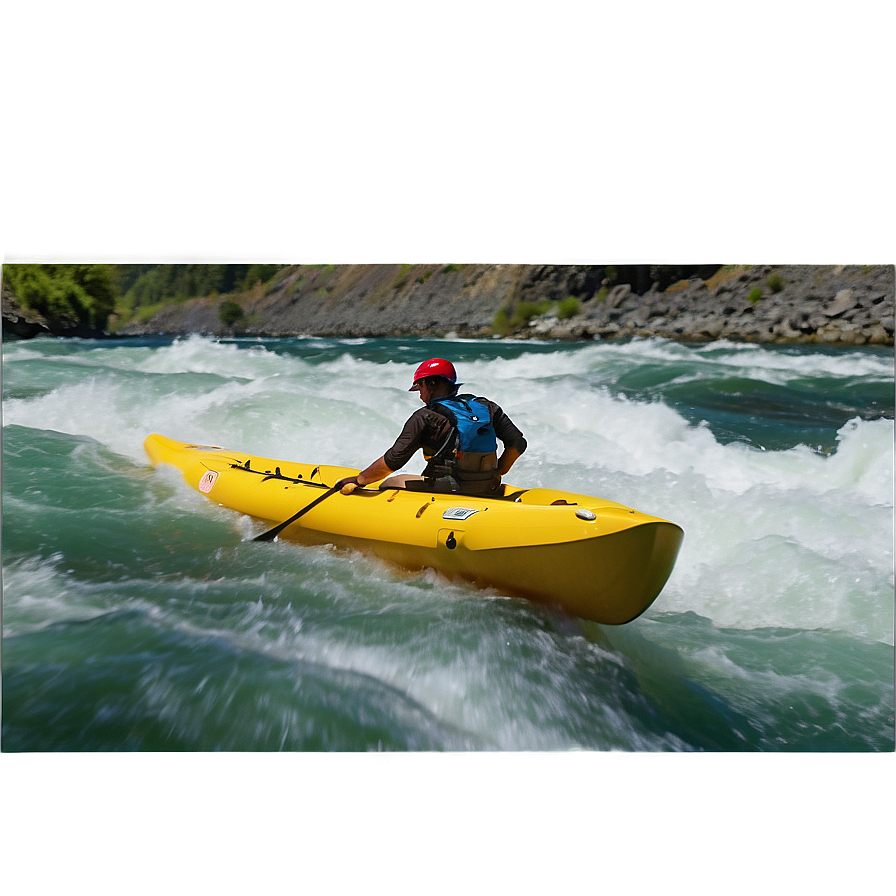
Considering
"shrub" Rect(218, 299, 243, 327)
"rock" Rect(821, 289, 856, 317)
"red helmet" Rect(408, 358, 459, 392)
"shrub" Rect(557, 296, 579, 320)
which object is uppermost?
"shrub" Rect(218, 299, 243, 327)

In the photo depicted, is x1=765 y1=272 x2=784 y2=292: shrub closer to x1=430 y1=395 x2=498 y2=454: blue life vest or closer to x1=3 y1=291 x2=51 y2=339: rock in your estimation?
x1=430 y1=395 x2=498 y2=454: blue life vest

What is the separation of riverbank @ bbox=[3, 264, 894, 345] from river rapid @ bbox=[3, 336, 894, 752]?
0.44ft

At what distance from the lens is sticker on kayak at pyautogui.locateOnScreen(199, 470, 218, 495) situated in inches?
144

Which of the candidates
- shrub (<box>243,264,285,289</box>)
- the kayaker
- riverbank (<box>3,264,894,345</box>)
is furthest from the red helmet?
shrub (<box>243,264,285,289</box>)

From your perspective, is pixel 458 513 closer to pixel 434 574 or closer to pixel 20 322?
pixel 434 574

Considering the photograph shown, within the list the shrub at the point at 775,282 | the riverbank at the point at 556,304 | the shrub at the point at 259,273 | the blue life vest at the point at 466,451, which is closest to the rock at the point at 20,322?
the riverbank at the point at 556,304

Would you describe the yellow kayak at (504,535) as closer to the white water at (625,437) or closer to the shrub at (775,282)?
the white water at (625,437)

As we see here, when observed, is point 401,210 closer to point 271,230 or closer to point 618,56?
point 271,230

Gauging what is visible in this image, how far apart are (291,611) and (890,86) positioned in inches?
Result: 93.3

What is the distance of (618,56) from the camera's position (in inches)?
62.5

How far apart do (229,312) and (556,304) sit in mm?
1314

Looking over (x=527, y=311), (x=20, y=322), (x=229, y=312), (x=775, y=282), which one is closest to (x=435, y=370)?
(x=527, y=311)

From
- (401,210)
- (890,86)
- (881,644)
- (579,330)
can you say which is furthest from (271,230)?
(881,644)

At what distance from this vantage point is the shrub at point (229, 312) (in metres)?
3.05
